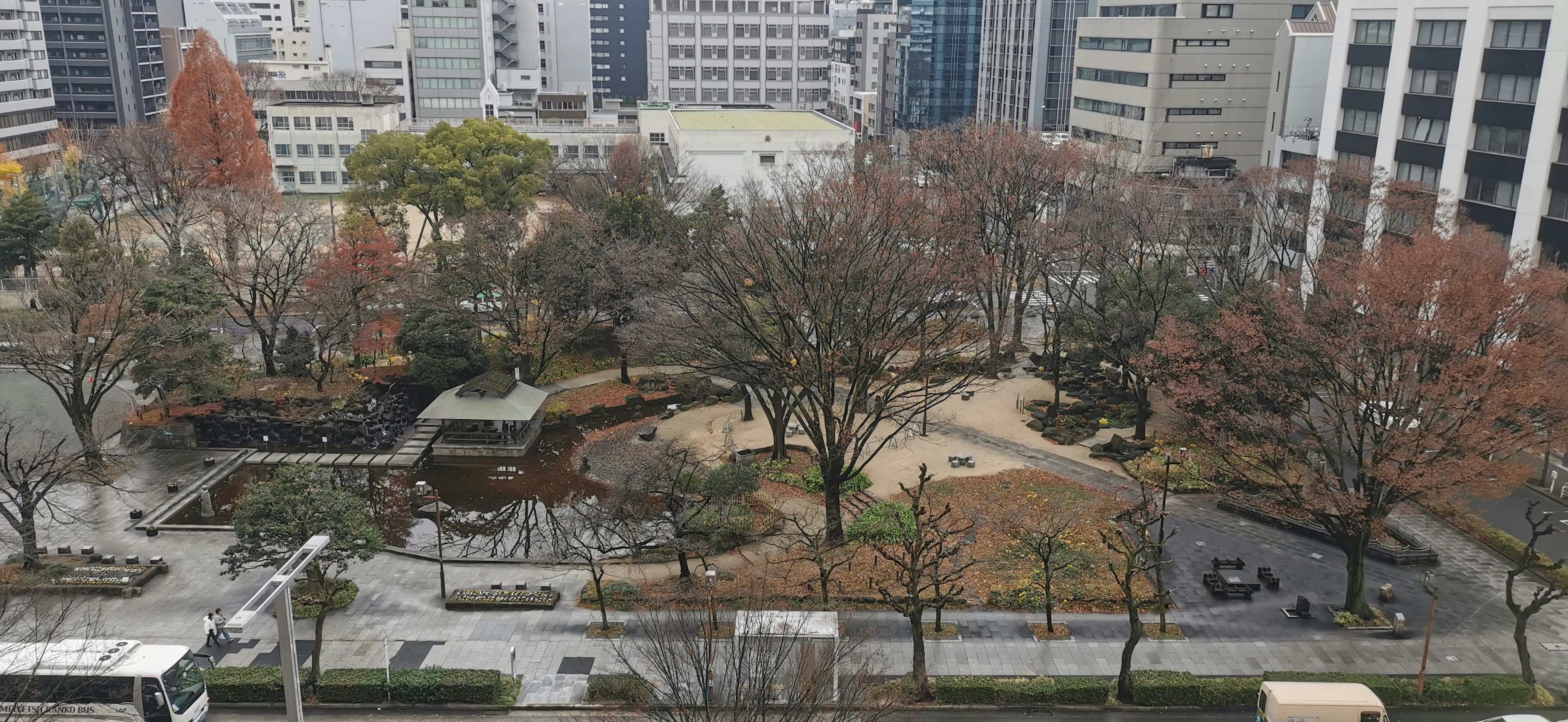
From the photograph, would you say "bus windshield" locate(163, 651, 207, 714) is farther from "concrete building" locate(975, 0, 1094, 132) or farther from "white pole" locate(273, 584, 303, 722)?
"concrete building" locate(975, 0, 1094, 132)

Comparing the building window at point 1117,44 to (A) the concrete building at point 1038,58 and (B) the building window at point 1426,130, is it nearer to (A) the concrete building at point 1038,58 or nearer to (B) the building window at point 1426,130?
(A) the concrete building at point 1038,58

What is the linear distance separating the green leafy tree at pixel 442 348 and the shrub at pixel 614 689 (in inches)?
816

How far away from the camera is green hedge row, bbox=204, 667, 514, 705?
22.9 meters

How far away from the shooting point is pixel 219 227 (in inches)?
1812

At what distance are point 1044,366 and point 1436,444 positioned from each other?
845 inches

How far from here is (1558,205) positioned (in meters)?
37.6

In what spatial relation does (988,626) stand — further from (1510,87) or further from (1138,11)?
(1138,11)

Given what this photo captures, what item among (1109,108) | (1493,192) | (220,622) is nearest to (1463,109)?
(1493,192)

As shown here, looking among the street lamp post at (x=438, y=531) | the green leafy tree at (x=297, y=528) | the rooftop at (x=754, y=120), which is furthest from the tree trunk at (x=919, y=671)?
the rooftop at (x=754, y=120)

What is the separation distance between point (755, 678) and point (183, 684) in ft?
40.0

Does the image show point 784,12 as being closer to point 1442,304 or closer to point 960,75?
point 960,75

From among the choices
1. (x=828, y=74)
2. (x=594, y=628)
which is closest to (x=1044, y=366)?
(x=594, y=628)

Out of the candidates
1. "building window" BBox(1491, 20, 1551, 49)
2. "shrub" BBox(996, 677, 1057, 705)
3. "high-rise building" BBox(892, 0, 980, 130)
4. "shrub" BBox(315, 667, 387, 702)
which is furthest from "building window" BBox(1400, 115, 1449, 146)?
"high-rise building" BBox(892, 0, 980, 130)

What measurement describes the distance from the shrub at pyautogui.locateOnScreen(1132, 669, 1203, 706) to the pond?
15185mm
